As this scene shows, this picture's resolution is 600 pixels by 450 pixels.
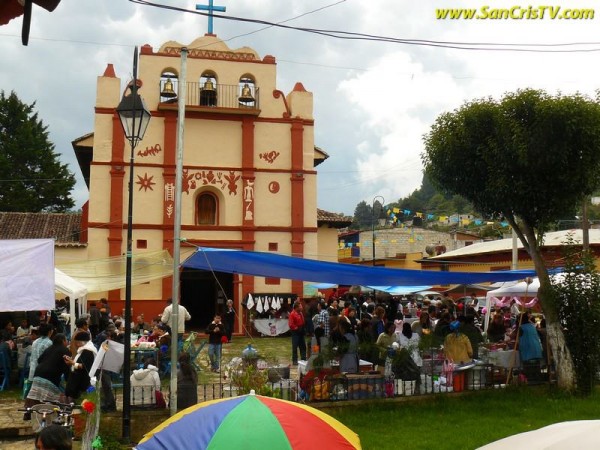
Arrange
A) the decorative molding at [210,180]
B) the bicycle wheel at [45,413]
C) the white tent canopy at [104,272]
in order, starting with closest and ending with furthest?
the bicycle wheel at [45,413]
the white tent canopy at [104,272]
the decorative molding at [210,180]

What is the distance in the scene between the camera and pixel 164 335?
47.8 feet

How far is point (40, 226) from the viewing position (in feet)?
97.1

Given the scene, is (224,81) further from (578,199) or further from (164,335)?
(578,199)

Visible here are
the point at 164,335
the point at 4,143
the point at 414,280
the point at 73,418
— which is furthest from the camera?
the point at 4,143

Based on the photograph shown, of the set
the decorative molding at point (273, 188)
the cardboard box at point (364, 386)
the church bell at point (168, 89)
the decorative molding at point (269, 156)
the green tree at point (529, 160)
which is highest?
the church bell at point (168, 89)

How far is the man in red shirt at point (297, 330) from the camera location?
16156 mm

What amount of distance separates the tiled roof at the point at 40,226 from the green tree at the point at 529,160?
19322mm

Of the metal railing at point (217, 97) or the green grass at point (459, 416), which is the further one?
the metal railing at point (217, 97)

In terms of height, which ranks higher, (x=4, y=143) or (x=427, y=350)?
(x=4, y=143)

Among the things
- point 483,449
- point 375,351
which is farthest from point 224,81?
point 483,449

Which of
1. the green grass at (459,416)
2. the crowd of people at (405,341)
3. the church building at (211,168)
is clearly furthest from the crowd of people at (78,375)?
the church building at (211,168)

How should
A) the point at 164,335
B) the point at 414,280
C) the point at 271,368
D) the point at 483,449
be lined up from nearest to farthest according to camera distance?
the point at 483,449
the point at 271,368
the point at 414,280
the point at 164,335

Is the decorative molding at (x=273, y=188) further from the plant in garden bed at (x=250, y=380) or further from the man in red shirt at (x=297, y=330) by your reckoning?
the plant in garden bed at (x=250, y=380)

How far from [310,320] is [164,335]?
490cm
